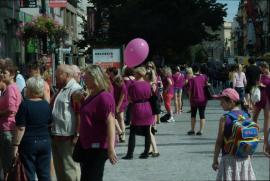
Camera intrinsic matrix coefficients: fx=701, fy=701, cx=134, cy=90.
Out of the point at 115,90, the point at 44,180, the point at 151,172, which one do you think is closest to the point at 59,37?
the point at 115,90

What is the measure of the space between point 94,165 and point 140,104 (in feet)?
18.5

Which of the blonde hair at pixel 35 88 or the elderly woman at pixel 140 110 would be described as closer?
the blonde hair at pixel 35 88

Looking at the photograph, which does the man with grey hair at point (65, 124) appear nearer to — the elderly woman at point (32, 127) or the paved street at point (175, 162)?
the elderly woman at point (32, 127)

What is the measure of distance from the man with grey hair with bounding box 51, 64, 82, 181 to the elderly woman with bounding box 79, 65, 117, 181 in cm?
112

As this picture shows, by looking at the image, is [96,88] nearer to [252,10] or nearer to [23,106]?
[23,106]

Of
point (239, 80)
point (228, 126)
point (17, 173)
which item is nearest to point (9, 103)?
point (17, 173)

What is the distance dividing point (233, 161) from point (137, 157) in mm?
6436

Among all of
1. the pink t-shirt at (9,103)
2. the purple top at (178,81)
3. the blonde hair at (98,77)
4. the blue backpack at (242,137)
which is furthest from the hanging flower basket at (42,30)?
the blue backpack at (242,137)

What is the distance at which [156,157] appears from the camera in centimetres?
1310

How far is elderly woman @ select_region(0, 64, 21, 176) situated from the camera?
29.7ft

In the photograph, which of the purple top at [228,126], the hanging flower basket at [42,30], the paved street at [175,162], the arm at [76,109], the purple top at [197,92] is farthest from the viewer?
the hanging flower basket at [42,30]

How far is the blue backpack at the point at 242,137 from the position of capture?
679 cm

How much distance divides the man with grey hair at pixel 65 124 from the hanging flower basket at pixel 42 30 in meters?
21.7

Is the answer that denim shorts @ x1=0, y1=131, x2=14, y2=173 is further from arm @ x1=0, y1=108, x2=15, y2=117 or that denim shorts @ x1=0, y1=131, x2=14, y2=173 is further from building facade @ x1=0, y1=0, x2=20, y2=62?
building facade @ x1=0, y1=0, x2=20, y2=62
